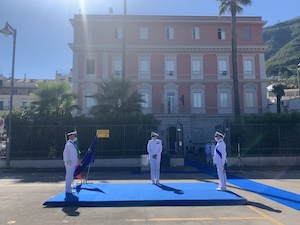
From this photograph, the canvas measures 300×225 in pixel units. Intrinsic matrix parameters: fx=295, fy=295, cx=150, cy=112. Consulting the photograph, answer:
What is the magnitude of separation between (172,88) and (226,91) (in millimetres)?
6771

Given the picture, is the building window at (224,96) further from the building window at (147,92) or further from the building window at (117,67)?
the building window at (117,67)

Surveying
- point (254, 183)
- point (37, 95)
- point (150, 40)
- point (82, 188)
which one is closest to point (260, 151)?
point (254, 183)

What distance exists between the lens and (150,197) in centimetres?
862

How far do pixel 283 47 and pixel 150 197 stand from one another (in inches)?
5303

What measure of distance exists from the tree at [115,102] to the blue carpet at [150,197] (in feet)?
39.1

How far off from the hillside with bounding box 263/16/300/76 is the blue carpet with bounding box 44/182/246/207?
87.1 meters

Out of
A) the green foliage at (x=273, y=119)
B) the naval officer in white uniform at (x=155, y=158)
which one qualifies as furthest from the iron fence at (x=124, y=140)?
the naval officer in white uniform at (x=155, y=158)

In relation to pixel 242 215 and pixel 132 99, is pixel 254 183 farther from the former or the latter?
pixel 132 99

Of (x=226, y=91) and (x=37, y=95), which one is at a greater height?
(x=226, y=91)

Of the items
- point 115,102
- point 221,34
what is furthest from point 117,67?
point 115,102

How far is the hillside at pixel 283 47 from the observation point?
91287 mm

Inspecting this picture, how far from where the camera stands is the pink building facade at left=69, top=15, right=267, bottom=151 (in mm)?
35594

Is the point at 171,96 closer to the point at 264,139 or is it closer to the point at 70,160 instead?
the point at 264,139

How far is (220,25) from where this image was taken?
3759 cm
